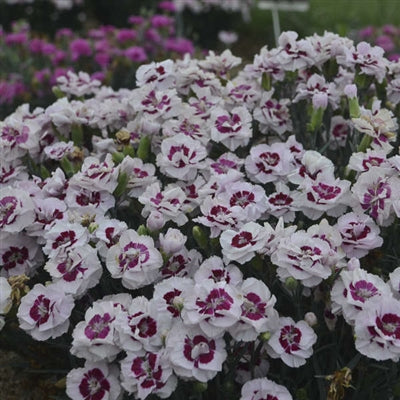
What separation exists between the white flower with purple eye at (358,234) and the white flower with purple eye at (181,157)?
1.63ft

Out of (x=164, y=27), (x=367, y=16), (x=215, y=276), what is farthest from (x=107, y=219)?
(x=367, y=16)

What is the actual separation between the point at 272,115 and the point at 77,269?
0.94m

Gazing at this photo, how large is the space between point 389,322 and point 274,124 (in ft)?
3.22

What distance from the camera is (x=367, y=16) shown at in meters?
8.71

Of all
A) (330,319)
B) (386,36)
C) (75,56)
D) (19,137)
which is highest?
(19,137)

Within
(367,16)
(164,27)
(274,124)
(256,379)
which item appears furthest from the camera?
(367,16)

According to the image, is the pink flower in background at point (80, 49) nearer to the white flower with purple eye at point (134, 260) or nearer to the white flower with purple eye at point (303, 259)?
the white flower with purple eye at point (134, 260)

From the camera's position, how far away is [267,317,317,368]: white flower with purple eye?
151 cm

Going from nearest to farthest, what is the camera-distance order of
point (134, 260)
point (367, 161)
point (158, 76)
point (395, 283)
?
point (395, 283) → point (134, 260) → point (367, 161) → point (158, 76)

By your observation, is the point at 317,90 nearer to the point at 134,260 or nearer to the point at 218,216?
the point at 218,216

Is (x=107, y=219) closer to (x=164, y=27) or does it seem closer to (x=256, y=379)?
(x=256, y=379)

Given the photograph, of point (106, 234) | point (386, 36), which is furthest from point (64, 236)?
point (386, 36)

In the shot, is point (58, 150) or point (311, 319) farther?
point (58, 150)

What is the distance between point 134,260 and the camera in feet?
5.27
